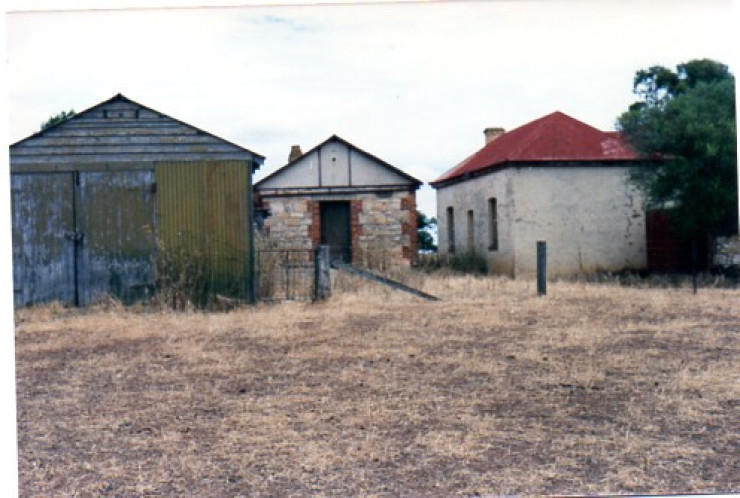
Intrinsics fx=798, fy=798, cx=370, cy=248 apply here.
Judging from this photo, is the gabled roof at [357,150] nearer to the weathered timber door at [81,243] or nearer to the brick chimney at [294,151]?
the brick chimney at [294,151]

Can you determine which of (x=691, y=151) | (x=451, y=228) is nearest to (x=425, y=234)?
(x=451, y=228)

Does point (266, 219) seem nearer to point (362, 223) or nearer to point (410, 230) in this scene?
point (362, 223)

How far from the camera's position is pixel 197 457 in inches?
240

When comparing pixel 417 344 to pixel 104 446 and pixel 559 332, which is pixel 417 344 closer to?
pixel 559 332

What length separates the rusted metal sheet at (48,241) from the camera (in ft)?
44.9

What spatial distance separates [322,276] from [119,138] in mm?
4225

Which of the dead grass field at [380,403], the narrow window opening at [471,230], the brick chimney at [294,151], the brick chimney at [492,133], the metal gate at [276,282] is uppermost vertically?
the brick chimney at [492,133]

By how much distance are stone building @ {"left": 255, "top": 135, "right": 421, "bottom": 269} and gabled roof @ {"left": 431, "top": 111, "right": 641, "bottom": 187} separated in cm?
259

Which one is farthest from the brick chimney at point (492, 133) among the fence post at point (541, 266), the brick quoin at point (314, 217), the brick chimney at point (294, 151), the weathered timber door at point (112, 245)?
the weathered timber door at point (112, 245)

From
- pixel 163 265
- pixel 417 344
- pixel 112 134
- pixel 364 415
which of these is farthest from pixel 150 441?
pixel 112 134

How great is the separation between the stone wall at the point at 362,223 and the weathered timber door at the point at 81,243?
912cm

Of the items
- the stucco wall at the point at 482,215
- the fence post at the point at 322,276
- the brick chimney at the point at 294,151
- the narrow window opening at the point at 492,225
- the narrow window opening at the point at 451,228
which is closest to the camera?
the fence post at the point at 322,276

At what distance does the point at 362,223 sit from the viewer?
76.6 feet

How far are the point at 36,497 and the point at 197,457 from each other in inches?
45.5
